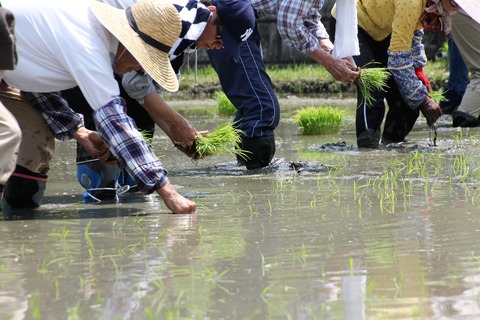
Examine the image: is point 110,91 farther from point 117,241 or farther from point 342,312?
point 342,312

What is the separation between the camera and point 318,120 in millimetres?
8156

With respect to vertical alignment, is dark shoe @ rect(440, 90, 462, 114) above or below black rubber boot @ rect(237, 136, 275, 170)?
below

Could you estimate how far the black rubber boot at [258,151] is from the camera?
631 cm

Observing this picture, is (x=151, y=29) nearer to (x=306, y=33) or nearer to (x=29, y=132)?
(x=29, y=132)

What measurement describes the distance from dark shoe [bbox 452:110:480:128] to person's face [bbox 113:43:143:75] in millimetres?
4114

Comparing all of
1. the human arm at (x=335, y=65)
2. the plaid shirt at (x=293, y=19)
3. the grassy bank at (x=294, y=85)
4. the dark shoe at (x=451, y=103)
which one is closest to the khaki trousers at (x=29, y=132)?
the plaid shirt at (x=293, y=19)

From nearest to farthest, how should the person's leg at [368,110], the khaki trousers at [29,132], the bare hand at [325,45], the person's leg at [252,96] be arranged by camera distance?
1. the khaki trousers at [29,132]
2. the person's leg at [252,96]
3. the bare hand at [325,45]
4. the person's leg at [368,110]

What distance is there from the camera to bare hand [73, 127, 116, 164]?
16.1ft

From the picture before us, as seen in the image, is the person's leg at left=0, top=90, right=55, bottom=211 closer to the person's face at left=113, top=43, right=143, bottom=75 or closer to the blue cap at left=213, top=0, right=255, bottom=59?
the person's face at left=113, top=43, right=143, bottom=75

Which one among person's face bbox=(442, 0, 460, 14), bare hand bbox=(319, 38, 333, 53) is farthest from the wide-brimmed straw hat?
bare hand bbox=(319, 38, 333, 53)

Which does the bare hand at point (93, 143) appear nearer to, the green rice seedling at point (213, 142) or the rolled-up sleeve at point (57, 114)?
the rolled-up sleeve at point (57, 114)

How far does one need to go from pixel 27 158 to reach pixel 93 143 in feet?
1.25

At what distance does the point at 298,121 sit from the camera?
8.23m

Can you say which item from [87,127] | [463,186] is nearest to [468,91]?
[463,186]
